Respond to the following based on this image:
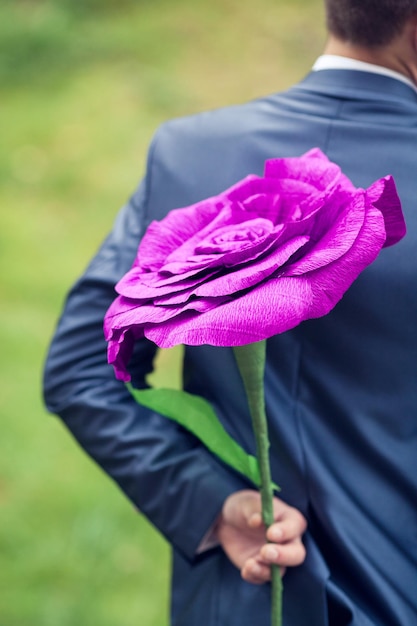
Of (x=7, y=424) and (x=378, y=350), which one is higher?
(x=378, y=350)

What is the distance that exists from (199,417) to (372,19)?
539 mm

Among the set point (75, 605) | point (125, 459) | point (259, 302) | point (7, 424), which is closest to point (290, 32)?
point (7, 424)

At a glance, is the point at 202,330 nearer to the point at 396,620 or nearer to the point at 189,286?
the point at 189,286

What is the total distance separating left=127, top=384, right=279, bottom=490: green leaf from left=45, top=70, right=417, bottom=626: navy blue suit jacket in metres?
0.09

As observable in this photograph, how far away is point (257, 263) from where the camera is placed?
0.92 m

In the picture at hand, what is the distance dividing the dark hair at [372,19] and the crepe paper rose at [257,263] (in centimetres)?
28

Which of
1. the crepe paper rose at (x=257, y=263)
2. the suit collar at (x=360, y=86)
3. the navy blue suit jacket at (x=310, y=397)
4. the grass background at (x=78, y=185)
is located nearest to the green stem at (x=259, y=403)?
the crepe paper rose at (x=257, y=263)

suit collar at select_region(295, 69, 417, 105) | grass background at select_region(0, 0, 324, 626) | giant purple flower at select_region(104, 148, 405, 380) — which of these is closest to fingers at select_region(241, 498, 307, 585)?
giant purple flower at select_region(104, 148, 405, 380)

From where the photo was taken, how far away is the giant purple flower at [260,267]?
Answer: 0.88 m

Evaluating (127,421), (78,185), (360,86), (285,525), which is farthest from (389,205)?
(78,185)

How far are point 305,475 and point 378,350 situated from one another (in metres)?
0.19

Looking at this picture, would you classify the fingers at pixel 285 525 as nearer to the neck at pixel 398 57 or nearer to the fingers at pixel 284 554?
the fingers at pixel 284 554

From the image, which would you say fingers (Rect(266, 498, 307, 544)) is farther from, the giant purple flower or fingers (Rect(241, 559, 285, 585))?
the giant purple flower

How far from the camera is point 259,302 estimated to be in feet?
2.88
